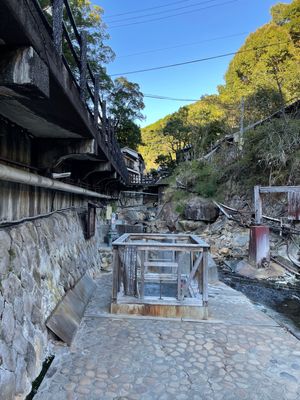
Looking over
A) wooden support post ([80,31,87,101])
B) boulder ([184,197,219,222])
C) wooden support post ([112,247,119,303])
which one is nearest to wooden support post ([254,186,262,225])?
boulder ([184,197,219,222])

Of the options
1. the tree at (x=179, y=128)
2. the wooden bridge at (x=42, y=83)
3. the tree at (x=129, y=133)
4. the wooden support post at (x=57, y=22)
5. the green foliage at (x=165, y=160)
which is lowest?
the wooden bridge at (x=42, y=83)

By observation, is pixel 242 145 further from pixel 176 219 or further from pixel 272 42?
pixel 272 42

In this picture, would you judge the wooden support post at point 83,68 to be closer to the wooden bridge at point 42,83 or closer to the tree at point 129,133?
the wooden bridge at point 42,83

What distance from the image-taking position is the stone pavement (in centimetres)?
323

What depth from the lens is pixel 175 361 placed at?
3850 mm

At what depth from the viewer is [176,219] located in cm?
2095

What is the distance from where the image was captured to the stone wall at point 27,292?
9.49ft

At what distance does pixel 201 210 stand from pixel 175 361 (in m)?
14.9

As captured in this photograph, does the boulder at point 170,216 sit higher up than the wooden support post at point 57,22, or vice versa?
the wooden support post at point 57,22

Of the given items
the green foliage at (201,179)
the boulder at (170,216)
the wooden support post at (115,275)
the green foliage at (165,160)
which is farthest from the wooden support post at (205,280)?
the green foliage at (165,160)

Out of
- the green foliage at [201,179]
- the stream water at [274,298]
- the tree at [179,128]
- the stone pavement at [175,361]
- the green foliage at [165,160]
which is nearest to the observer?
the stone pavement at [175,361]

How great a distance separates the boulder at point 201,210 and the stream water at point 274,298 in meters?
8.04

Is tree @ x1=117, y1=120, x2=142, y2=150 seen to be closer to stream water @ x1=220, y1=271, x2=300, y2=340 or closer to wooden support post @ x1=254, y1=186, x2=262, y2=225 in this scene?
wooden support post @ x1=254, y1=186, x2=262, y2=225

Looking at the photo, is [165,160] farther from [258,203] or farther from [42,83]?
[42,83]
